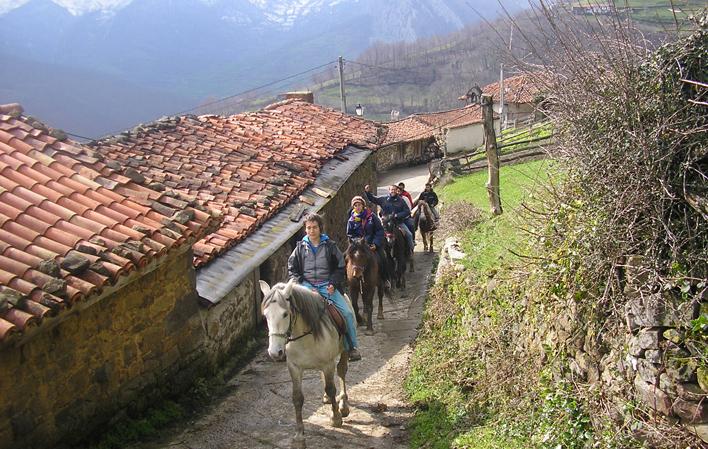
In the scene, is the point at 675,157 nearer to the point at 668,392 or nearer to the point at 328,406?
the point at 668,392

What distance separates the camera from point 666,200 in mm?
5012

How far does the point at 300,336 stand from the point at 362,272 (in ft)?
13.6

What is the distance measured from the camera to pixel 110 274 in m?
6.23

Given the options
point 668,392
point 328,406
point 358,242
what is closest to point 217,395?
point 328,406

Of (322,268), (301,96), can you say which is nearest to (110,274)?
(322,268)

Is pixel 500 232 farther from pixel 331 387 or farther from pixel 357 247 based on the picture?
pixel 331 387

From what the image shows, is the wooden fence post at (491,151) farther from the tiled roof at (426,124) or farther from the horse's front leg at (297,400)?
the tiled roof at (426,124)

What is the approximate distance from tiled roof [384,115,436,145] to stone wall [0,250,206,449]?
36.7 meters

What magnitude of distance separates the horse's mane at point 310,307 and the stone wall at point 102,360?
1678 mm

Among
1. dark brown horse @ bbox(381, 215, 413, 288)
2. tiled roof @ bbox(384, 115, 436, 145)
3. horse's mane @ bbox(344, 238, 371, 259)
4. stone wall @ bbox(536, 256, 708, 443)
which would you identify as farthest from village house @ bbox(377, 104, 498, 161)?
stone wall @ bbox(536, 256, 708, 443)

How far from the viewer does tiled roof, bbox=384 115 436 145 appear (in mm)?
45900

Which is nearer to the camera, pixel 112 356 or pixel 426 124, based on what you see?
pixel 112 356

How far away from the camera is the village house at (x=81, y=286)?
18.7 ft

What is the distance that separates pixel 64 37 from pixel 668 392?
652 feet
